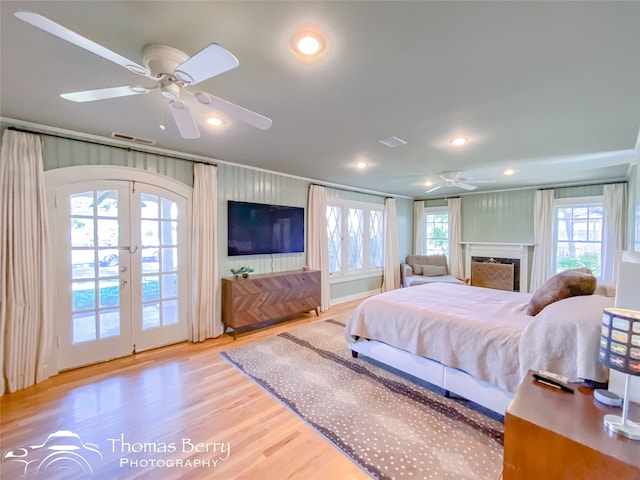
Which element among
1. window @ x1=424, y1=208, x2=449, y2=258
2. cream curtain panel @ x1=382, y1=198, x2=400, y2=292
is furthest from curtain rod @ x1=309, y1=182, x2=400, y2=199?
window @ x1=424, y1=208, x2=449, y2=258

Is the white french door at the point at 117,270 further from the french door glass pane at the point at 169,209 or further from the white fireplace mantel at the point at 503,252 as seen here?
the white fireplace mantel at the point at 503,252

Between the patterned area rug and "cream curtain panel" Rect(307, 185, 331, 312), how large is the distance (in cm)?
184

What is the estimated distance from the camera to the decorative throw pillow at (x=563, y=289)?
7.50ft

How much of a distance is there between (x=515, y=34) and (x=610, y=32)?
457mm

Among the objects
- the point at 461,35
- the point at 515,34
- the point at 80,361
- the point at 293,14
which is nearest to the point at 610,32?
the point at 515,34

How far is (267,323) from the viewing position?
446cm

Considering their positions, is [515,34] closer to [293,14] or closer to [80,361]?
[293,14]

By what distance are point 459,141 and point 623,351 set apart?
238 centimetres

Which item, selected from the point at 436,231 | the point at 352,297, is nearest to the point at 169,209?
the point at 352,297

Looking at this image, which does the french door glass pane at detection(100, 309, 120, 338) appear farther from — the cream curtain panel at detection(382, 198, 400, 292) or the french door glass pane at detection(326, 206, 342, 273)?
the cream curtain panel at detection(382, 198, 400, 292)

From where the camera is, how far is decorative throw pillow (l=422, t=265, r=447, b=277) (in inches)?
251

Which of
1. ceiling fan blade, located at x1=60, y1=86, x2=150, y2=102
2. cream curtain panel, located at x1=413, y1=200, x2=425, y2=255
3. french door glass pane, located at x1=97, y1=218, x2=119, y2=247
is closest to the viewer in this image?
ceiling fan blade, located at x1=60, y1=86, x2=150, y2=102

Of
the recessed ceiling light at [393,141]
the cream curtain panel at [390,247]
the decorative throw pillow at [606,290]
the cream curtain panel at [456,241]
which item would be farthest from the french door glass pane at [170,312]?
the cream curtain panel at [456,241]
